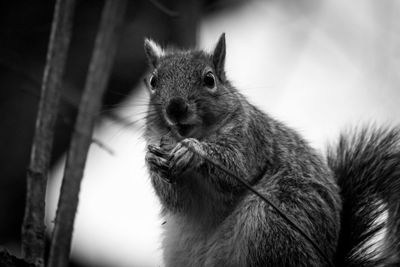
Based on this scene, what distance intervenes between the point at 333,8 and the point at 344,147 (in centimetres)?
91

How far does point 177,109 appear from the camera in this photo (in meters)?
2.62

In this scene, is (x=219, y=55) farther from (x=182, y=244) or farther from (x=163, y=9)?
(x=182, y=244)

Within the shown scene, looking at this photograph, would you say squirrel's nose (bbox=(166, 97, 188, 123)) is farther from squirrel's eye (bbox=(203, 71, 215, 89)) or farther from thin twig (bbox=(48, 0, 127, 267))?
thin twig (bbox=(48, 0, 127, 267))

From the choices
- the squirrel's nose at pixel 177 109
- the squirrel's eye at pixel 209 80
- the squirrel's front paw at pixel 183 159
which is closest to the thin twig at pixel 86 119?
the squirrel's nose at pixel 177 109

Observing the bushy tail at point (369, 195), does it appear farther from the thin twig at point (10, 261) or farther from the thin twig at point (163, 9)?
the thin twig at point (10, 261)

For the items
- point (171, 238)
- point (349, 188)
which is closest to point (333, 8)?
point (349, 188)

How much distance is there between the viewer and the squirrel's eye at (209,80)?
2.95m

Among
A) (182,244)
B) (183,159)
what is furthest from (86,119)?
(182,244)

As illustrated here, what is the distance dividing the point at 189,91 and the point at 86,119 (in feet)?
3.73

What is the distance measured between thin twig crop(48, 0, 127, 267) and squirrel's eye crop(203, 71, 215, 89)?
48.1 inches

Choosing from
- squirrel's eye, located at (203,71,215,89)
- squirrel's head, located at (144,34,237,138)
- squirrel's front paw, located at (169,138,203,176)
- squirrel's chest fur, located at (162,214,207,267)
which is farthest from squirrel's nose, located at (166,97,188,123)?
squirrel's chest fur, located at (162,214,207,267)

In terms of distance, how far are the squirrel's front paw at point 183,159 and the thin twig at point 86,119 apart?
102 cm

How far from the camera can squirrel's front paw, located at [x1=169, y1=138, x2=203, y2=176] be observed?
2711 millimetres

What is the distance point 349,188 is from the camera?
10.00 feet
